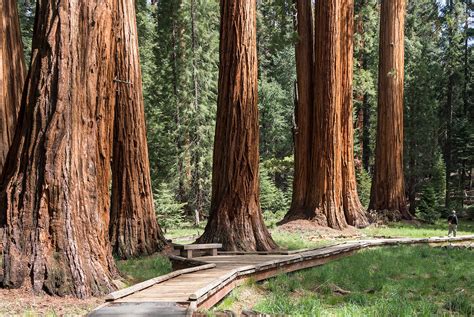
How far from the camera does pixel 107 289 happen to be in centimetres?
684

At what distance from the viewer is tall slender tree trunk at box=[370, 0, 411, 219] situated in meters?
22.1

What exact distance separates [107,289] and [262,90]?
143 ft

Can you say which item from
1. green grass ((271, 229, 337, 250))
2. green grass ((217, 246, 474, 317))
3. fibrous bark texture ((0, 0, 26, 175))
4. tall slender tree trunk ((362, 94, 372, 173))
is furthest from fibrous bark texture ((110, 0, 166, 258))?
tall slender tree trunk ((362, 94, 372, 173))

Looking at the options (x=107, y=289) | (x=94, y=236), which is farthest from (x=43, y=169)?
(x=107, y=289)

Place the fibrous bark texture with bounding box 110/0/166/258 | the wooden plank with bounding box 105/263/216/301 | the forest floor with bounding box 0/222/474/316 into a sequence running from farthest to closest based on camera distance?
1. the fibrous bark texture with bounding box 110/0/166/258
2. the forest floor with bounding box 0/222/474/316
3. the wooden plank with bounding box 105/263/216/301

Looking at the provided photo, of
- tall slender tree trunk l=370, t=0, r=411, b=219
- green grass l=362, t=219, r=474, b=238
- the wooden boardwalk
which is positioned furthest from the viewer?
tall slender tree trunk l=370, t=0, r=411, b=219

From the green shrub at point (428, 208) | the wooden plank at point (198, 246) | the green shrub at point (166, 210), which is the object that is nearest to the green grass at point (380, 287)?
the wooden plank at point (198, 246)

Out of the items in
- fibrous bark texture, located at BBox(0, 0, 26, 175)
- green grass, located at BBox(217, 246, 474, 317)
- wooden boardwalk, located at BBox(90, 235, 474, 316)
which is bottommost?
green grass, located at BBox(217, 246, 474, 317)

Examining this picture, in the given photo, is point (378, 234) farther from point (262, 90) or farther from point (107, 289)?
point (262, 90)

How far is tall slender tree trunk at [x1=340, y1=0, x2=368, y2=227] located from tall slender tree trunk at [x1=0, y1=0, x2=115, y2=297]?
12808 mm

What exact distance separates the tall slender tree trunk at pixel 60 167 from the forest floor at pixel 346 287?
0.35m

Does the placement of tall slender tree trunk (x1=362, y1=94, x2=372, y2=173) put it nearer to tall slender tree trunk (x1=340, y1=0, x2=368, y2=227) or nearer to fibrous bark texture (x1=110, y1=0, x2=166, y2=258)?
tall slender tree trunk (x1=340, y1=0, x2=368, y2=227)

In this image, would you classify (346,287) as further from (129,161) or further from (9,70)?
(9,70)

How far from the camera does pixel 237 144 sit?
38.4 ft
